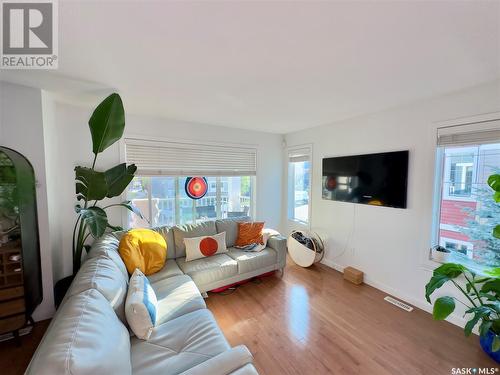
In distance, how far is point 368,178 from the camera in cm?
286

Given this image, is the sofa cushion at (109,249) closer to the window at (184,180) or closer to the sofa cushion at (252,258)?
the window at (184,180)

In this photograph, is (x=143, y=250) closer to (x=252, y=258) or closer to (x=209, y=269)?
(x=209, y=269)

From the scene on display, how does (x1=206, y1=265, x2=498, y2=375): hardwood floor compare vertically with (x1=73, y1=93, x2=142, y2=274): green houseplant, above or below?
below

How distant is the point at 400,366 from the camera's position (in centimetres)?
168

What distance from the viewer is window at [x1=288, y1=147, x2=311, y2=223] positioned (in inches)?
156

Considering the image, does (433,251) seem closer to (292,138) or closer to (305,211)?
(305,211)

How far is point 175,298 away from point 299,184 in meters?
3.10

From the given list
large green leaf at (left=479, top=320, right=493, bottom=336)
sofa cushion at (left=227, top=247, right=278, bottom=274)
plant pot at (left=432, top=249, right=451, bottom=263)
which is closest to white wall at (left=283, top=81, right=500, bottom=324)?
plant pot at (left=432, top=249, right=451, bottom=263)

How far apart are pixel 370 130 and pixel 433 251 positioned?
5.40ft

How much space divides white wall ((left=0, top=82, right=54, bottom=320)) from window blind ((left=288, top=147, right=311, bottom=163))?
3611 mm

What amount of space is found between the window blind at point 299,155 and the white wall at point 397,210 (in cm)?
42

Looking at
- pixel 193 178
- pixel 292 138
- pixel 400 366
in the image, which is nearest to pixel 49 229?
pixel 193 178

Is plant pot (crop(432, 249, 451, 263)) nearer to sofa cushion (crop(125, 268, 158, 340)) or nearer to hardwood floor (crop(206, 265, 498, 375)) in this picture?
hardwood floor (crop(206, 265, 498, 375))

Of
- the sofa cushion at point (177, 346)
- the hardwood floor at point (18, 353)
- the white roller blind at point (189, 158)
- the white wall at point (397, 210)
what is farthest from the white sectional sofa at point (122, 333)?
the white wall at point (397, 210)
